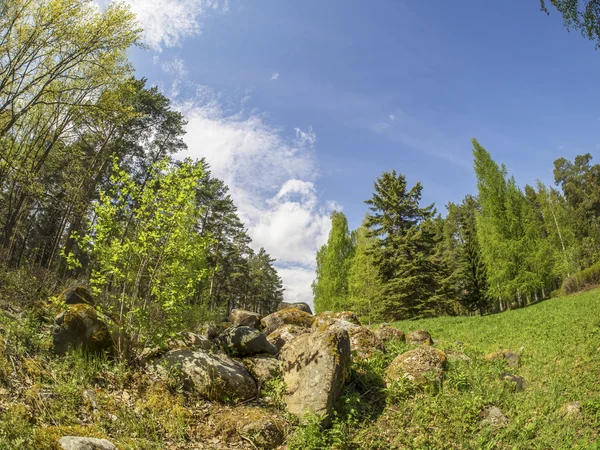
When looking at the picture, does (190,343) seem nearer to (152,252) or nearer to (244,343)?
(244,343)

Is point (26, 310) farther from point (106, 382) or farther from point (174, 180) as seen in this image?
point (174, 180)

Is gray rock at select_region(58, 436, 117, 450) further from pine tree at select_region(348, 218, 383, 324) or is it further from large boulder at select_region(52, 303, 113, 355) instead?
pine tree at select_region(348, 218, 383, 324)

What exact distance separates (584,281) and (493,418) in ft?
72.8

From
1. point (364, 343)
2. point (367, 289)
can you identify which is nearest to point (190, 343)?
point (364, 343)

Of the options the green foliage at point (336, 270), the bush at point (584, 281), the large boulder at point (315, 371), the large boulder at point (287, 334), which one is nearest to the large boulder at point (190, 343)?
the large boulder at point (315, 371)

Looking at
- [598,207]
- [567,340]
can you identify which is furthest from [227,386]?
[598,207]

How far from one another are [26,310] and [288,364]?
20.9ft

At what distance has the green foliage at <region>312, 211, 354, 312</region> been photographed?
30.0 m

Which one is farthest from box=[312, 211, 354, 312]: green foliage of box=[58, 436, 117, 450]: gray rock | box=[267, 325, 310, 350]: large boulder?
box=[58, 436, 117, 450]: gray rock

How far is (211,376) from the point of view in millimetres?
7219

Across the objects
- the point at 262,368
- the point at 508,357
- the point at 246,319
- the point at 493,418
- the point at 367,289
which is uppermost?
the point at 367,289

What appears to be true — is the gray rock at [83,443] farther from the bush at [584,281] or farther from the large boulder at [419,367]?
the bush at [584,281]

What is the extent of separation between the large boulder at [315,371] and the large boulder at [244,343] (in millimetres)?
1657

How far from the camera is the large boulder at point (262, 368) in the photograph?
26.9 ft
